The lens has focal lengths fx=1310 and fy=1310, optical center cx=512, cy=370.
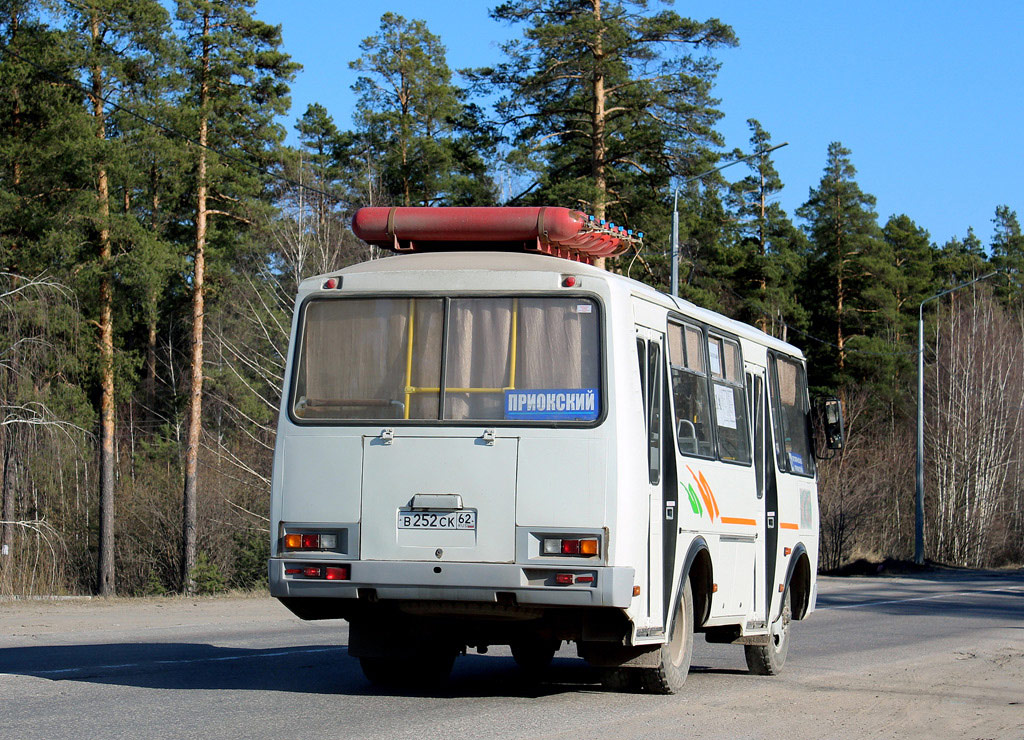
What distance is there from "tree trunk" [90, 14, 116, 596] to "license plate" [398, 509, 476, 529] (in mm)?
30451

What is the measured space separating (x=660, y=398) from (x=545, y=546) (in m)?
1.52

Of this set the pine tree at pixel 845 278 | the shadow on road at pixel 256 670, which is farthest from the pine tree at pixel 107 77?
the pine tree at pixel 845 278

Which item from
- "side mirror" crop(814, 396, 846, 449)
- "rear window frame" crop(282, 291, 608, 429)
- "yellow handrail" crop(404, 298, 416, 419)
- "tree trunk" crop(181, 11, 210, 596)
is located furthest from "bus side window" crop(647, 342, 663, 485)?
"tree trunk" crop(181, 11, 210, 596)

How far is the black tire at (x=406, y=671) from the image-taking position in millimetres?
10062

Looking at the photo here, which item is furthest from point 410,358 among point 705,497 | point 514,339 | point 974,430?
point 974,430

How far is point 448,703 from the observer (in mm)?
9203

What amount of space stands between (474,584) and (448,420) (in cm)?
110

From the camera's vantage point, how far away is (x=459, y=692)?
9.95 m

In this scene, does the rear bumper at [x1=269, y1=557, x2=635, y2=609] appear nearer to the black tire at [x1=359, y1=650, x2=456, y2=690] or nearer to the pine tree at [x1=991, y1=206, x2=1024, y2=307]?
the black tire at [x1=359, y1=650, x2=456, y2=690]

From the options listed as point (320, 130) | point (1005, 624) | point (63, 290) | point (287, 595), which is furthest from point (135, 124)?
point (287, 595)

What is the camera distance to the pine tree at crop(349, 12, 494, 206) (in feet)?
150

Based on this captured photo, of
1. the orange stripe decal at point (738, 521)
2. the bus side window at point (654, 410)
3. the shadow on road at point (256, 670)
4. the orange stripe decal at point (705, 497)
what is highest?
the bus side window at point (654, 410)

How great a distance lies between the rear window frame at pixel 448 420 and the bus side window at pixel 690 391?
1.14m

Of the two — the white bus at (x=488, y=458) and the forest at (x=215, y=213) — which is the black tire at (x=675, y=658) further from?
the forest at (x=215, y=213)
